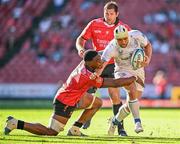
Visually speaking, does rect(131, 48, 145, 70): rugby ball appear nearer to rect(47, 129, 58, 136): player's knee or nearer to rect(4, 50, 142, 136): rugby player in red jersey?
rect(4, 50, 142, 136): rugby player in red jersey

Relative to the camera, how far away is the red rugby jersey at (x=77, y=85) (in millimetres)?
10375

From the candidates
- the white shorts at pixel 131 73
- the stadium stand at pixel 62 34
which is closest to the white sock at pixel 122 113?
the white shorts at pixel 131 73

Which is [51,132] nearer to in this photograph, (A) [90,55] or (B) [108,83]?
(B) [108,83]

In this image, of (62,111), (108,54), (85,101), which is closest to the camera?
(62,111)

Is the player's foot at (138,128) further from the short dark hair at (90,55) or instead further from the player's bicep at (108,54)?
the short dark hair at (90,55)

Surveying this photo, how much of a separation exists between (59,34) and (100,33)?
1905 centimetres

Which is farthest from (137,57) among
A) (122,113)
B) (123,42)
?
(122,113)

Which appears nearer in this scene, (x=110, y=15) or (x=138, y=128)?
(x=138, y=128)

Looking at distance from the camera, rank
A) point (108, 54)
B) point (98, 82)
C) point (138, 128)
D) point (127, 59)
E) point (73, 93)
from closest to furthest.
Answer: point (98, 82) < point (73, 93) < point (138, 128) < point (108, 54) < point (127, 59)

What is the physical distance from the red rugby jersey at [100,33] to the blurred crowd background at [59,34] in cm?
1772

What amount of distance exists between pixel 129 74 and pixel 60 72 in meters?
20.2

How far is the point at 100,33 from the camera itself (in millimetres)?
13336

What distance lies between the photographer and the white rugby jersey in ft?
38.0

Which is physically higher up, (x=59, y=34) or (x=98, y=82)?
(x=59, y=34)
